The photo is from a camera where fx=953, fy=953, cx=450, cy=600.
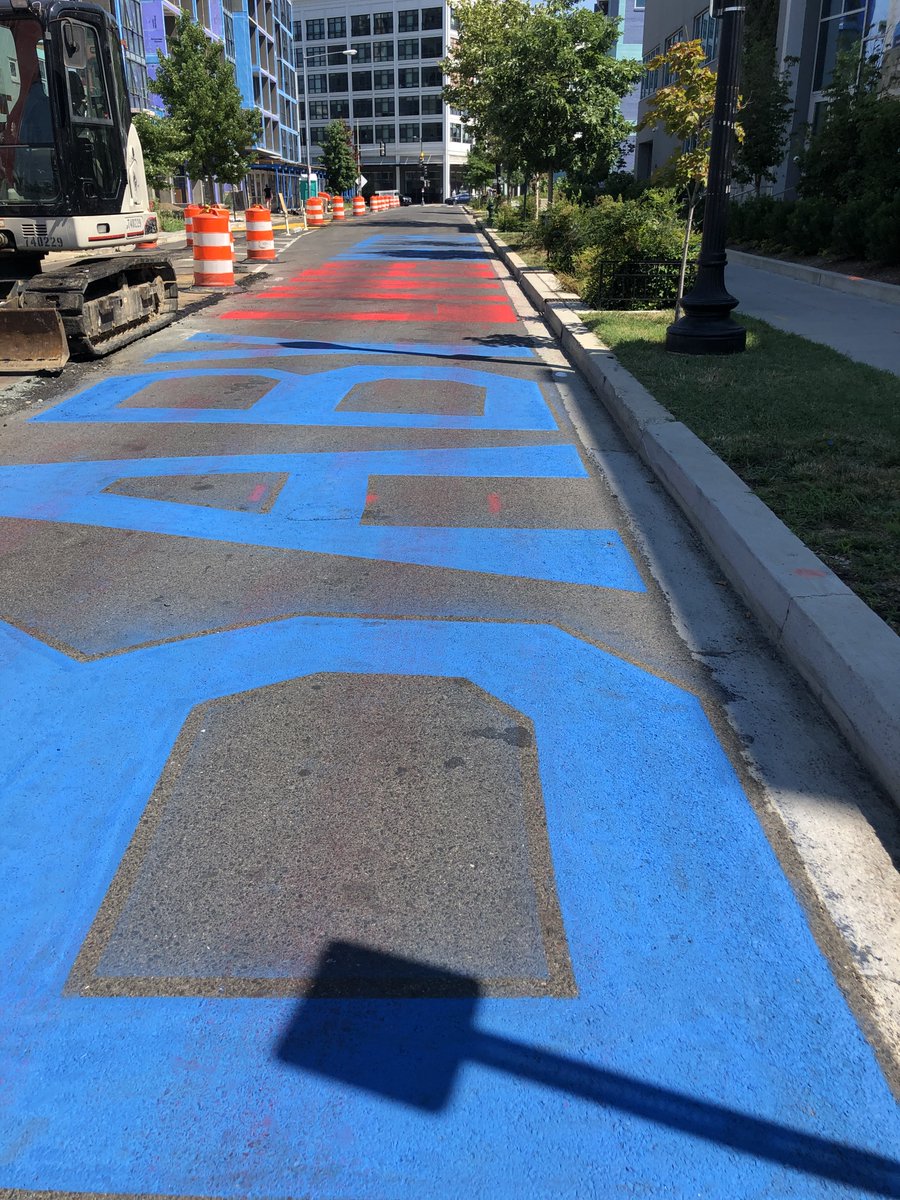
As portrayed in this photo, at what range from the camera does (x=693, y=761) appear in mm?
3590

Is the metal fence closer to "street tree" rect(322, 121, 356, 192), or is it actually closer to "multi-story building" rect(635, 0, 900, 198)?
"multi-story building" rect(635, 0, 900, 198)

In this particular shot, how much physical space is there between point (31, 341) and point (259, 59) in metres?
75.1

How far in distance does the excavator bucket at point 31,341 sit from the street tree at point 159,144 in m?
19.7

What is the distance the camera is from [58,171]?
10430 mm

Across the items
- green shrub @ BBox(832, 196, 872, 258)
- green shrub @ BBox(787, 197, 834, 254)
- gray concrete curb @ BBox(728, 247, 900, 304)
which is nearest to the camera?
gray concrete curb @ BBox(728, 247, 900, 304)

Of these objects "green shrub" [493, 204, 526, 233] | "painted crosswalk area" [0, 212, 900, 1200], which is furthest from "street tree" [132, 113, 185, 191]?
"painted crosswalk area" [0, 212, 900, 1200]

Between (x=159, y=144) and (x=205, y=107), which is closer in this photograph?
(x=159, y=144)

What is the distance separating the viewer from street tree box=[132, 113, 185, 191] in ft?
92.5

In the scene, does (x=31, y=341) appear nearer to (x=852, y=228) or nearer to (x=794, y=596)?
(x=794, y=596)

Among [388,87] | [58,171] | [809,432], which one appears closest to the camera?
[809,432]

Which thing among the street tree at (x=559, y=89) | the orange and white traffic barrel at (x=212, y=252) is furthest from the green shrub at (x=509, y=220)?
the orange and white traffic barrel at (x=212, y=252)

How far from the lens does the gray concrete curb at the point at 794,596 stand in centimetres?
361

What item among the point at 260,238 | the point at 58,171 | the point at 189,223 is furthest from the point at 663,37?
the point at 58,171

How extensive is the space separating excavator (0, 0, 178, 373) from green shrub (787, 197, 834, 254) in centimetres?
1495
